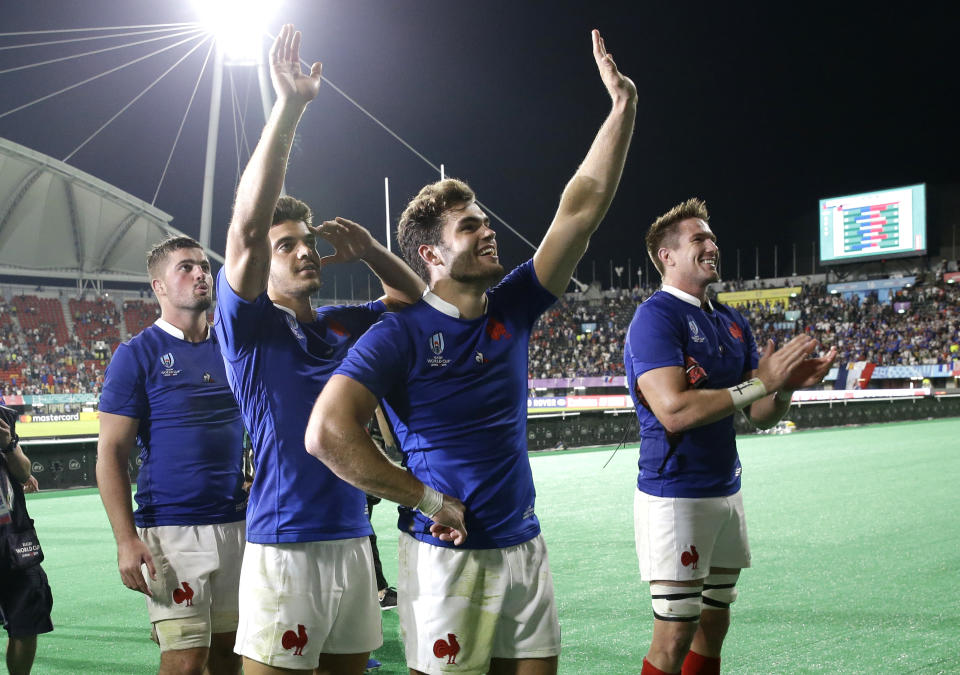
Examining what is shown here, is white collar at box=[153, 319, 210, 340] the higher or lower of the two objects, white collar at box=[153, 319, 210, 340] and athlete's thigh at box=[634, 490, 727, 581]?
the higher

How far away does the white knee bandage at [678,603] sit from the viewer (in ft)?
12.8

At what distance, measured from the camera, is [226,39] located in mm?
28000

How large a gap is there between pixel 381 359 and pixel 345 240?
967 millimetres

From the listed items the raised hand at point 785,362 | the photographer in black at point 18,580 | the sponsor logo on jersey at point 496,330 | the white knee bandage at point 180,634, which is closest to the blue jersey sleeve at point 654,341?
the raised hand at point 785,362

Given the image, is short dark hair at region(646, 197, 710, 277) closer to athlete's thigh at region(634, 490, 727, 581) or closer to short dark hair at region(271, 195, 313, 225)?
athlete's thigh at region(634, 490, 727, 581)

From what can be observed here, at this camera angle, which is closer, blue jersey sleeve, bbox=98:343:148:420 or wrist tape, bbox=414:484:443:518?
wrist tape, bbox=414:484:443:518

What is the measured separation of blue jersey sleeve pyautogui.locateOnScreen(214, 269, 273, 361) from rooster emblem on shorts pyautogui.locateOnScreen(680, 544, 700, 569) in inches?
83.9

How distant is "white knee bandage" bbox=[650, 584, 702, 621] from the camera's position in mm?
3889

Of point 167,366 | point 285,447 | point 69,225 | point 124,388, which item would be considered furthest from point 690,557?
point 69,225

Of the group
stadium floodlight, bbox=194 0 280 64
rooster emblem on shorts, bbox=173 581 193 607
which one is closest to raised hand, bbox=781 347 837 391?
rooster emblem on shorts, bbox=173 581 193 607

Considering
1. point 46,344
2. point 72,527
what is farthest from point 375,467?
point 46,344

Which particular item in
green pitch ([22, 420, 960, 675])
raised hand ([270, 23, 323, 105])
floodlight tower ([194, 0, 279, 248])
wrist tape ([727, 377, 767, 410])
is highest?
floodlight tower ([194, 0, 279, 248])

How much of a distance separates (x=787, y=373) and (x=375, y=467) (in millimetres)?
1641

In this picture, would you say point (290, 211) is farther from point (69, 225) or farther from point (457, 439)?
point (69, 225)
